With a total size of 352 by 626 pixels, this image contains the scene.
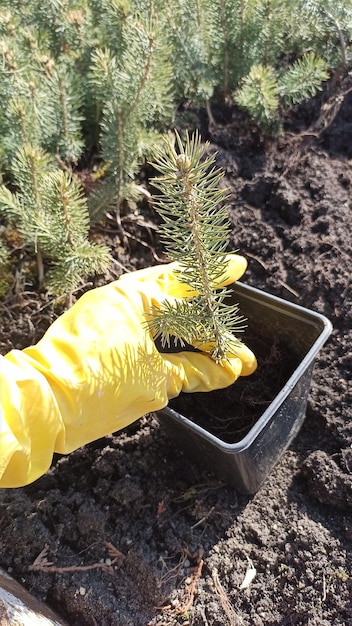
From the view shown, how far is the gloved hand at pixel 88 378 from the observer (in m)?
1.05

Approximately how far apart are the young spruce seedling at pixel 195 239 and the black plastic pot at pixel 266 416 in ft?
0.62

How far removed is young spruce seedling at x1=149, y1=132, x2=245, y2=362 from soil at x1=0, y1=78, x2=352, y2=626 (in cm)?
44

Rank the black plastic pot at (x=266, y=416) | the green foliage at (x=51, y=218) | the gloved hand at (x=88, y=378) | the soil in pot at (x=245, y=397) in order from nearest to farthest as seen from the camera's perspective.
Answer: the gloved hand at (x=88, y=378)
the black plastic pot at (x=266, y=416)
the green foliage at (x=51, y=218)
the soil in pot at (x=245, y=397)

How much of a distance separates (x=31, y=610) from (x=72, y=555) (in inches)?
8.1

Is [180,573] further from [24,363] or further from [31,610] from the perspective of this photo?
[24,363]

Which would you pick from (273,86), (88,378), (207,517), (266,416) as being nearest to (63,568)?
(207,517)

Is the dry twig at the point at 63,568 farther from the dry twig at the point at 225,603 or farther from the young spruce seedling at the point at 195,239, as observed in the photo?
the young spruce seedling at the point at 195,239

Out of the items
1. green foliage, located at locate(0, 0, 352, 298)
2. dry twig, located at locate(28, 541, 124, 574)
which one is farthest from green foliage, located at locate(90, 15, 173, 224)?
dry twig, located at locate(28, 541, 124, 574)

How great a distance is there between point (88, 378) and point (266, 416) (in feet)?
1.40

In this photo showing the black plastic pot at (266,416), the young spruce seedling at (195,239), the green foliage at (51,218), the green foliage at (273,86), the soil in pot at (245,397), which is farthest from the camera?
the green foliage at (273,86)

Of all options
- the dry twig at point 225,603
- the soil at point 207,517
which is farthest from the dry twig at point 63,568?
the dry twig at point 225,603

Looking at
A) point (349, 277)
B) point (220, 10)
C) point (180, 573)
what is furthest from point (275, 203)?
point (180, 573)

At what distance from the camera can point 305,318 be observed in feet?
4.49

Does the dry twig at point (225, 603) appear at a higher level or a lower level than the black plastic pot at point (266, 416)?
lower
